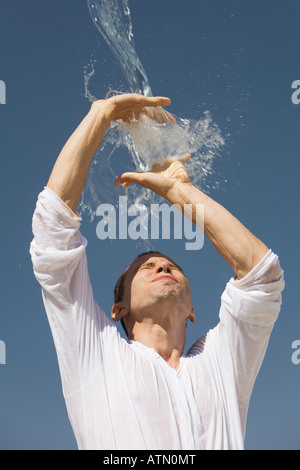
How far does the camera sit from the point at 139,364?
4680 mm

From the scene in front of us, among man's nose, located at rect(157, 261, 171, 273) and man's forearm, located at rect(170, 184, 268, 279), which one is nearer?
man's forearm, located at rect(170, 184, 268, 279)

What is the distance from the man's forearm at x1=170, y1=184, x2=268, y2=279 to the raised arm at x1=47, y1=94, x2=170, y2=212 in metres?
1.03

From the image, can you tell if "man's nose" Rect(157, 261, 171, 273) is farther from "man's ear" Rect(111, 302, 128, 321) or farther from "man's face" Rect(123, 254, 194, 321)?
"man's ear" Rect(111, 302, 128, 321)

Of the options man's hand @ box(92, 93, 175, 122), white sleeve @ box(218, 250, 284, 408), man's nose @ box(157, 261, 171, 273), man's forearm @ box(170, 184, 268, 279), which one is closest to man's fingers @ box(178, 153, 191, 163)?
man's hand @ box(92, 93, 175, 122)

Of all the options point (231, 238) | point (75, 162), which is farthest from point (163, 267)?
point (75, 162)

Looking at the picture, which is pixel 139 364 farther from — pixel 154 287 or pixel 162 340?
pixel 154 287

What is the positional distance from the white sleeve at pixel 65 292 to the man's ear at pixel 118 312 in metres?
0.55

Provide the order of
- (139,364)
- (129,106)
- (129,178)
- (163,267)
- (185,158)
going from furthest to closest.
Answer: (185,158) → (129,106) → (129,178) → (163,267) → (139,364)

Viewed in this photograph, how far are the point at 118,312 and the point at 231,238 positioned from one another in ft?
4.31

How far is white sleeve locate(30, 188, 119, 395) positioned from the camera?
4680 millimetres

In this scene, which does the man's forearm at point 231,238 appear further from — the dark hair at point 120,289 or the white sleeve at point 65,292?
the white sleeve at point 65,292

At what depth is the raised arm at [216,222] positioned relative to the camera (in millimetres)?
4961

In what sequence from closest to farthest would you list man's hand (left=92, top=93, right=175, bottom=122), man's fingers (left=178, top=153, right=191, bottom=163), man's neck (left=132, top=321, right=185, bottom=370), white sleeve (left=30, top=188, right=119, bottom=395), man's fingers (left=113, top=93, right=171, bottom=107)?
1. white sleeve (left=30, top=188, right=119, bottom=395)
2. man's neck (left=132, top=321, right=185, bottom=370)
3. man's hand (left=92, top=93, right=175, bottom=122)
4. man's fingers (left=113, top=93, right=171, bottom=107)
5. man's fingers (left=178, top=153, right=191, bottom=163)

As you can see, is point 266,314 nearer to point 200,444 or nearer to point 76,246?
point 200,444
